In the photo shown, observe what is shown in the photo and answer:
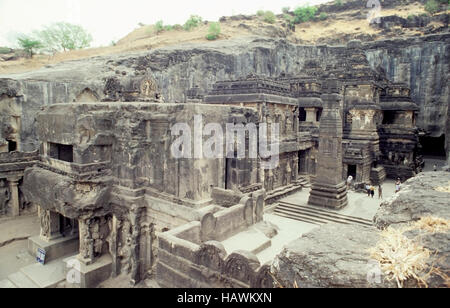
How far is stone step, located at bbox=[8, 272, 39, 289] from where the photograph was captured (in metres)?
10.2

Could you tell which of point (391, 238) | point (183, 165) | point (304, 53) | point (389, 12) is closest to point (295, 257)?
point (391, 238)

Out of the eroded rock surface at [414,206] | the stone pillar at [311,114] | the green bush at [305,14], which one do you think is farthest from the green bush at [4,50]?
the green bush at [305,14]

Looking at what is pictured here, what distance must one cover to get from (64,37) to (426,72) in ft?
156

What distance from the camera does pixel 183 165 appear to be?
9773 mm

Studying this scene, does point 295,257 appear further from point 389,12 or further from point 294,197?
point 389,12

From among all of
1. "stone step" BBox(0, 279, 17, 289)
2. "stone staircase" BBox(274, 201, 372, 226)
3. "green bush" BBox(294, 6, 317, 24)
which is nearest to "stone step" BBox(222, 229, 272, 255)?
"stone staircase" BBox(274, 201, 372, 226)

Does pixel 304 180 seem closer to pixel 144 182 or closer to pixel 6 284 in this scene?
pixel 144 182

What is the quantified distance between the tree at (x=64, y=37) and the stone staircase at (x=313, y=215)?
40880 mm

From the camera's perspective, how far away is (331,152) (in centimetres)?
1553

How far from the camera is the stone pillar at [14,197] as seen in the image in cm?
1619

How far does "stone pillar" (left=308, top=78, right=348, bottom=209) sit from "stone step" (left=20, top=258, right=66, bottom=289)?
1234 centimetres

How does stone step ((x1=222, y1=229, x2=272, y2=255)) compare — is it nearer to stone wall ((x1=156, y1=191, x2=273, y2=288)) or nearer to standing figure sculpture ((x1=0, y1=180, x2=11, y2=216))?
stone wall ((x1=156, y1=191, x2=273, y2=288))

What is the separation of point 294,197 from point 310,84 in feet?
35.5

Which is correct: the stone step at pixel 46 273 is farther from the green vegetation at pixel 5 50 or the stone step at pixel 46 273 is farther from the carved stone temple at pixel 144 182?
the green vegetation at pixel 5 50
